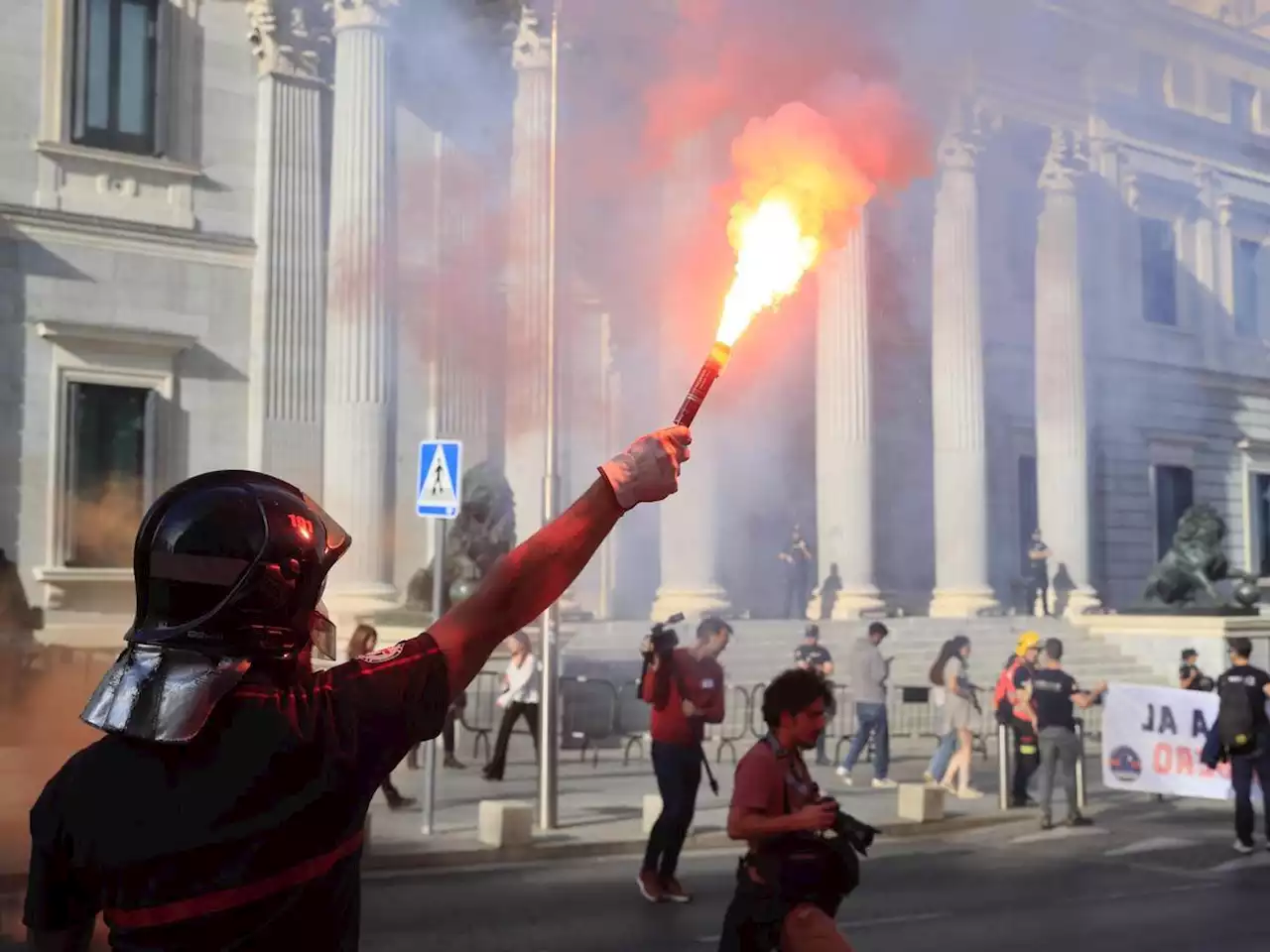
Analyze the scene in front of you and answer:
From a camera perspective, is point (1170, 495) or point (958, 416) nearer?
point (958, 416)

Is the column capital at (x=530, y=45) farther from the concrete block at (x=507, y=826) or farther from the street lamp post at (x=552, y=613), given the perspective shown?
the concrete block at (x=507, y=826)

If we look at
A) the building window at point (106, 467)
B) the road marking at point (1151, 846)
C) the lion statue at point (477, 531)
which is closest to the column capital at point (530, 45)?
the lion statue at point (477, 531)

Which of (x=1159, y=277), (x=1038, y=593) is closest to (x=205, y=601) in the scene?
(x=1038, y=593)

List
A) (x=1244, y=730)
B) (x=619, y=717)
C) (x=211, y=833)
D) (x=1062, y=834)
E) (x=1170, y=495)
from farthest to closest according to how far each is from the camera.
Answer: (x=1170, y=495) < (x=619, y=717) < (x=1062, y=834) < (x=1244, y=730) < (x=211, y=833)

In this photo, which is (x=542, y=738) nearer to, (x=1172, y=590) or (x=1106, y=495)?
(x=1172, y=590)

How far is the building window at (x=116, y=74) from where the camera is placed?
1806cm

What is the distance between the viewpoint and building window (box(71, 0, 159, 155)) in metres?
18.1

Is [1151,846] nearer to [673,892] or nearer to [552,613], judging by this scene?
[673,892]

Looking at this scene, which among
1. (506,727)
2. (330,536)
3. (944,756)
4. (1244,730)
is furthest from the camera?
(944,756)

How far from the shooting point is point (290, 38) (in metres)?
19.2

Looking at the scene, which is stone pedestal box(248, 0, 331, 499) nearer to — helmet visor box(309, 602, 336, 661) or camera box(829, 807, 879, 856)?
camera box(829, 807, 879, 856)

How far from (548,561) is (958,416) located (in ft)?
76.2

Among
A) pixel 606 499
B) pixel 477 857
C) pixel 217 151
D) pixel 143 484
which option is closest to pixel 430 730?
pixel 606 499

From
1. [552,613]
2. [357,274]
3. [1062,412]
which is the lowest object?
[552,613]
